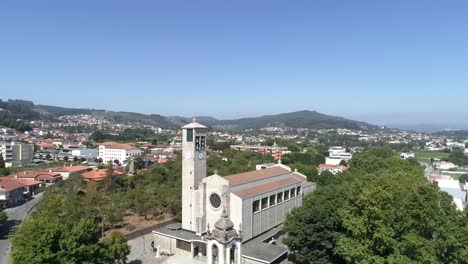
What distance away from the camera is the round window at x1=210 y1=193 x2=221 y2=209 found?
30659 mm

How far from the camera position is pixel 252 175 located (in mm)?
34781

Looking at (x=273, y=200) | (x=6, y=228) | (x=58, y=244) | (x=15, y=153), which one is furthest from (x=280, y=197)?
(x=15, y=153)

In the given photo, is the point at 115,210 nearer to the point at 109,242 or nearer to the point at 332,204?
the point at 109,242

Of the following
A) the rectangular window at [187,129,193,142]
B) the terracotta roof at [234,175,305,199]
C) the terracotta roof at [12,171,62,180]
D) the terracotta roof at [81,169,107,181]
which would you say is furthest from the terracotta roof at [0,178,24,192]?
the terracotta roof at [234,175,305,199]

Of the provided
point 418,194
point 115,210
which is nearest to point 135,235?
point 115,210

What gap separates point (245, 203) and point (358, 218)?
9392 mm

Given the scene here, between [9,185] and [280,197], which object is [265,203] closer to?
[280,197]

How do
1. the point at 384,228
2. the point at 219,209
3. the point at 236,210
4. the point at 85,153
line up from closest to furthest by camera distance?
the point at 384,228 → the point at 236,210 → the point at 219,209 → the point at 85,153

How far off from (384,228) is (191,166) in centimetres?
1734

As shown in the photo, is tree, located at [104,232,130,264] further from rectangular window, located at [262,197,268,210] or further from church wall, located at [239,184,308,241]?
rectangular window, located at [262,197,268,210]

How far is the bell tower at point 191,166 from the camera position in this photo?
3256cm

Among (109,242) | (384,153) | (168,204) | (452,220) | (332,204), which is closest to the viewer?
(452,220)

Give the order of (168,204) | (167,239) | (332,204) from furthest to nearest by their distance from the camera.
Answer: (168,204) < (167,239) < (332,204)

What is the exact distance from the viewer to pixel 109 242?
83.2 ft
